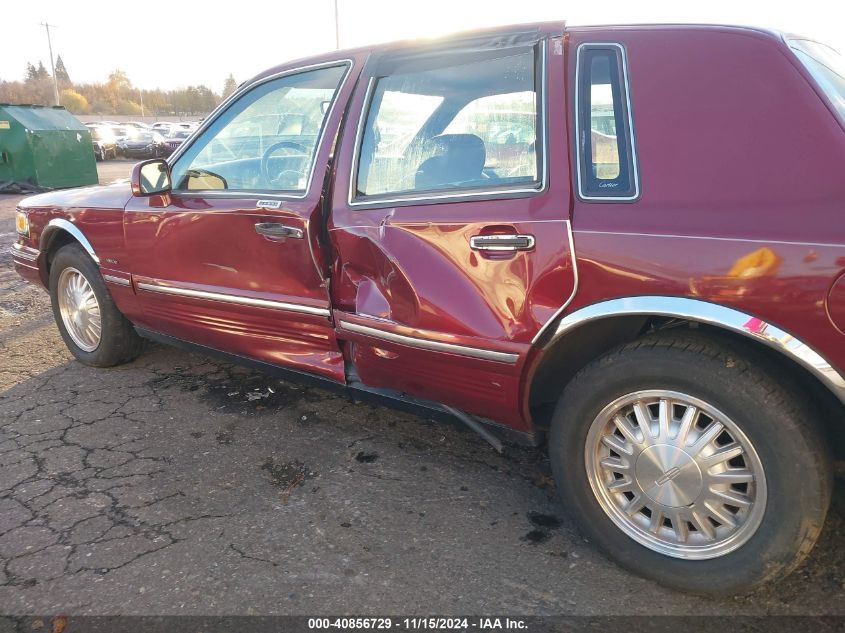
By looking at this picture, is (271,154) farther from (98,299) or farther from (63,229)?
(63,229)

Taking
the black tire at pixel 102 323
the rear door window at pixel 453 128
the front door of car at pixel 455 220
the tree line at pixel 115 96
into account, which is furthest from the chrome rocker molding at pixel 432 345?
the tree line at pixel 115 96

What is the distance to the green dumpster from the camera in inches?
554

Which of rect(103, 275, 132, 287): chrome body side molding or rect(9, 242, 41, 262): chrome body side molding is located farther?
rect(9, 242, 41, 262): chrome body side molding

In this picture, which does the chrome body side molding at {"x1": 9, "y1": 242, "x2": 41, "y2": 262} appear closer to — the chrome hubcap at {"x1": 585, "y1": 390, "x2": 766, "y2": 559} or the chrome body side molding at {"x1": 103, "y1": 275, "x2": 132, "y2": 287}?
the chrome body side molding at {"x1": 103, "y1": 275, "x2": 132, "y2": 287}

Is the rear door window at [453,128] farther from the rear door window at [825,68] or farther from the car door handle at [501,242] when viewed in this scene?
the rear door window at [825,68]

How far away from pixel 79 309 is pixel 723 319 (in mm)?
3765

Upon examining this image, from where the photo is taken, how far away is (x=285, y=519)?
262cm

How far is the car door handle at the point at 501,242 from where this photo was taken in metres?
2.21

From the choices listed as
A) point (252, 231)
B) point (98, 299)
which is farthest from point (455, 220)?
point (98, 299)

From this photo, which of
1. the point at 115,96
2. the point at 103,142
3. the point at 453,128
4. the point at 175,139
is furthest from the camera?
the point at 115,96

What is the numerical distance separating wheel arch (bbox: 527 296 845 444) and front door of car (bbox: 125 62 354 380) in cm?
101

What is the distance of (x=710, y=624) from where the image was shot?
2.04m

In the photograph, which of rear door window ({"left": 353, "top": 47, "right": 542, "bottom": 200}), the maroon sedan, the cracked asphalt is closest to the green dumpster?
the cracked asphalt

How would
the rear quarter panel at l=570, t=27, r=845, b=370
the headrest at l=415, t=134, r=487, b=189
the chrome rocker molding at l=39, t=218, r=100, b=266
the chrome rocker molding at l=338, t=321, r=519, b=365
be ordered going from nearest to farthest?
the rear quarter panel at l=570, t=27, r=845, b=370 → the chrome rocker molding at l=338, t=321, r=519, b=365 → the headrest at l=415, t=134, r=487, b=189 → the chrome rocker molding at l=39, t=218, r=100, b=266
